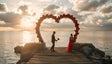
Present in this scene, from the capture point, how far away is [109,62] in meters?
14.6

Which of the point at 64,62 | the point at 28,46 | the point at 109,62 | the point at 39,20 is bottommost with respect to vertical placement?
the point at 109,62

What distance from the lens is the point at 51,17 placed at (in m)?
17.6

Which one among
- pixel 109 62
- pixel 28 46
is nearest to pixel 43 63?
pixel 28 46

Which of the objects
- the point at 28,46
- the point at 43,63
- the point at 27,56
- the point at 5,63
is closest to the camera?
the point at 43,63

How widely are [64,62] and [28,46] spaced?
7.58 m

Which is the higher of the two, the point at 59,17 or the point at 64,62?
the point at 59,17

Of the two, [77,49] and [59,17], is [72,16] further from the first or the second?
[77,49]

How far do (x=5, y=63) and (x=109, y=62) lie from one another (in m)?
29.4

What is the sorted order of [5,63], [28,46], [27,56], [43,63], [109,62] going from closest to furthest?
[43,63], [109,62], [27,56], [28,46], [5,63]

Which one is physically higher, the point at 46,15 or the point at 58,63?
the point at 46,15

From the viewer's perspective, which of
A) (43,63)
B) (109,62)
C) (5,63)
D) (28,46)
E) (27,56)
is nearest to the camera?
(43,63)

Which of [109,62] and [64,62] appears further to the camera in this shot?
[109,62]

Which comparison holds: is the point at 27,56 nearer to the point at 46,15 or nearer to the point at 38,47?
the point at 38,47

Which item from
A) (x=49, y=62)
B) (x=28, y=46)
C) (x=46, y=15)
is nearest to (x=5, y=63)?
(x=28, y=46)
